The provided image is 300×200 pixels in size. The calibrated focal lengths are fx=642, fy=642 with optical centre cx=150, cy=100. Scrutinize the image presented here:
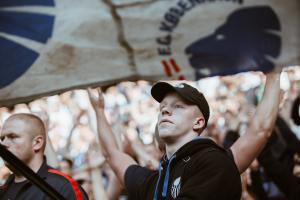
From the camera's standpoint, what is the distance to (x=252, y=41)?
345cm

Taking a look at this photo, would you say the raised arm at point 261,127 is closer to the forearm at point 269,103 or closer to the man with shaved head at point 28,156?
the forearm at point 269,103

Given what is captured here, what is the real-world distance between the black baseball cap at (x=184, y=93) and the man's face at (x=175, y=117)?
1.1 inches

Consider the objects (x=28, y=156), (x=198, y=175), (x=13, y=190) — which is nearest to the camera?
(x=198, y=175)

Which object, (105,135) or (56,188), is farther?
(105,135)

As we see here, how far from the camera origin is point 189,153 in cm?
311

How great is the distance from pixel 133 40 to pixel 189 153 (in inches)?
28.1

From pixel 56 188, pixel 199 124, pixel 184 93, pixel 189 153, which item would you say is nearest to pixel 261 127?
pixel 199 124

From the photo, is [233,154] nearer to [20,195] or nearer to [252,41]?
[252,41]

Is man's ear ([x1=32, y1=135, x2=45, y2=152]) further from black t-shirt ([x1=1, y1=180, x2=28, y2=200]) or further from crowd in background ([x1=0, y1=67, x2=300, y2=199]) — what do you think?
crowd in background ([x1=0, y1=67, x2=300, y2=199])

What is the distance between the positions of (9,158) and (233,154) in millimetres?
1328

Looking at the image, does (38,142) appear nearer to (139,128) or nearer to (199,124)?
(199,124)

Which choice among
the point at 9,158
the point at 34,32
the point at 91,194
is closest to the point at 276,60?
the point at 34,32

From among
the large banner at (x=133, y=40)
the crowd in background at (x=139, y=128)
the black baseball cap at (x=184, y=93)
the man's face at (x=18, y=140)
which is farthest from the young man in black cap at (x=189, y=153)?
the man's face at (x=18, y=140)

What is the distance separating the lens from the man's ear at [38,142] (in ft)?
12.9
